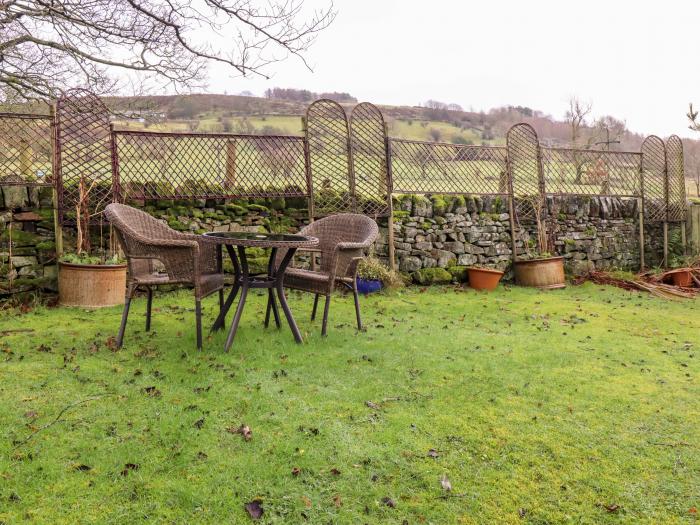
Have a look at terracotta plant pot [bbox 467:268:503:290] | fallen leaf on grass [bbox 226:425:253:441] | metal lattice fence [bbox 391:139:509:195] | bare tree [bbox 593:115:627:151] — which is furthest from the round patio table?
bare tree [bbox 593:115:627:151]

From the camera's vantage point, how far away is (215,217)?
5.64m

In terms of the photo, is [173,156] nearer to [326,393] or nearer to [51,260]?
[51,260]

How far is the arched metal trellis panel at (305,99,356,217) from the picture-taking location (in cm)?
610

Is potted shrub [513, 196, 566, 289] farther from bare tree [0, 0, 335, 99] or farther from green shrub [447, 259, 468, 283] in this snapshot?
bare tree [0, 0, 335, 99]

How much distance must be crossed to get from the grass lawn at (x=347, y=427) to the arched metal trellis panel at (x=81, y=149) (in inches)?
68.3

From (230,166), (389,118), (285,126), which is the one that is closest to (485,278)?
(230,166)

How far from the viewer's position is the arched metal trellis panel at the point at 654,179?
8.27 metres

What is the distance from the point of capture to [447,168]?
6.96 metres

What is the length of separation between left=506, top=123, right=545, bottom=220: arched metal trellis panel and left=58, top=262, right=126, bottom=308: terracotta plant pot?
18.3 feet

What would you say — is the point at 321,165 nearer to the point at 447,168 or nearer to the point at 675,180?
the point at 447,168

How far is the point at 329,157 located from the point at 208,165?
4.98 ft

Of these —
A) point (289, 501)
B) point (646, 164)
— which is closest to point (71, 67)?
point (289, 501)

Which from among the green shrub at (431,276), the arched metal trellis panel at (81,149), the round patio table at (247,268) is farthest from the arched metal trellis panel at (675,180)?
the arched metal trellis panel at (81,149)

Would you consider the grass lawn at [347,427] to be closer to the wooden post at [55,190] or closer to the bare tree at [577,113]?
the wooden post at [55,190]
